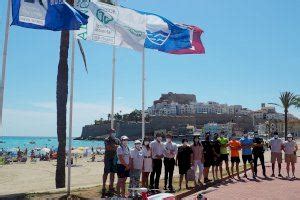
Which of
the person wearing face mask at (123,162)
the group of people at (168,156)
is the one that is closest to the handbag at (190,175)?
the group of people at (168,156)

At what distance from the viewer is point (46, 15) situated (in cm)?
1213

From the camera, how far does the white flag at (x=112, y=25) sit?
13979mm

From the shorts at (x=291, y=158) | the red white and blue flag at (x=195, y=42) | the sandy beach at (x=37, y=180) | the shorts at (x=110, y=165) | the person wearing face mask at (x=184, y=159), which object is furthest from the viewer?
the shorts at (x=291, y=158)

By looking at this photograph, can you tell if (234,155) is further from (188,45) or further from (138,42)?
(138,42)

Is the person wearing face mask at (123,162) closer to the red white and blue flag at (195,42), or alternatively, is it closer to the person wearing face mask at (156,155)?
the person wearing face mask at (156,155)

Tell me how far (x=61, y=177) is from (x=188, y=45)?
24.0ft

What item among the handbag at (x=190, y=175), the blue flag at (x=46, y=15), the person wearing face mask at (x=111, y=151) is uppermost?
the blue flag at (x=46, y=15)

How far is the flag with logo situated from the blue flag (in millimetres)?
1437

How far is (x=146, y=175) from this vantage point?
1334cm

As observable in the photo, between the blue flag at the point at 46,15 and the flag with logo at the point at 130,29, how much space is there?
1437 mm

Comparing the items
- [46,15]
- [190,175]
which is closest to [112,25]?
[46,15]

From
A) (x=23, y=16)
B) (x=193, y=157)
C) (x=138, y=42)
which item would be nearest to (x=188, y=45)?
(x=138, y=42)

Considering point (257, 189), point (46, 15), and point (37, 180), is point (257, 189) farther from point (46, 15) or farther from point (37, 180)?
point (37, 180)

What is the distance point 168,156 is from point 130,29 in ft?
15.7
